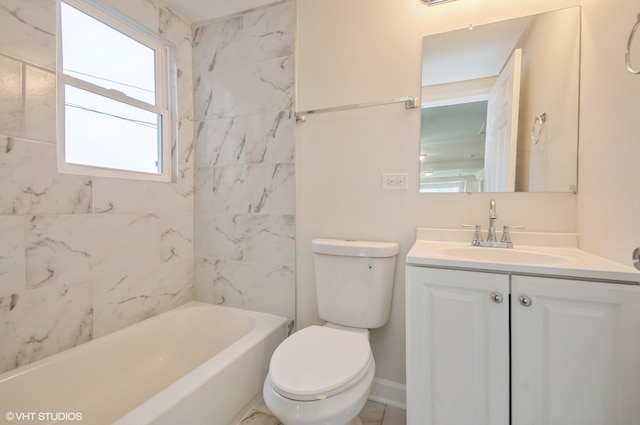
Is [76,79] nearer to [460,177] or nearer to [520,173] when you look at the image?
[460,177]

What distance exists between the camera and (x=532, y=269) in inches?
36.9

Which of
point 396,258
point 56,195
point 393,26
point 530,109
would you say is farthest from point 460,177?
point 56,195

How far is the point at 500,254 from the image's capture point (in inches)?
49.8

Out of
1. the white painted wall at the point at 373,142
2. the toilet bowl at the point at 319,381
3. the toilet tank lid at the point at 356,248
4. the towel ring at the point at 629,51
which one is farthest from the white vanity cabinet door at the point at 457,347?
the towel ring at the point at 629,51

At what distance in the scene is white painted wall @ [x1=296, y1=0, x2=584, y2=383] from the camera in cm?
142

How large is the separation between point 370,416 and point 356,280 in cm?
70

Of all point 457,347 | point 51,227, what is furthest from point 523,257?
point 51,227

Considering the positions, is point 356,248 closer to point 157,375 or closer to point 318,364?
point 318,364

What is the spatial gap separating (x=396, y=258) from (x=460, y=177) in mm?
528

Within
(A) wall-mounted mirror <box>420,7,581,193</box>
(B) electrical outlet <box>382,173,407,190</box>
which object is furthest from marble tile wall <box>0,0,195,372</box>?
(A) wall-mounted mirror <box>420,7,581,193</box>

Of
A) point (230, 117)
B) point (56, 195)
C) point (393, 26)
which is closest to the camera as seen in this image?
point (56, 195)

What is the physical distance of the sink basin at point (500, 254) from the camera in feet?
3.93

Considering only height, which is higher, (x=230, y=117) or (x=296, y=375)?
(x=230, y=117)

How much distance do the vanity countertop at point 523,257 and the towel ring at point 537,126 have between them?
1.45 ft
